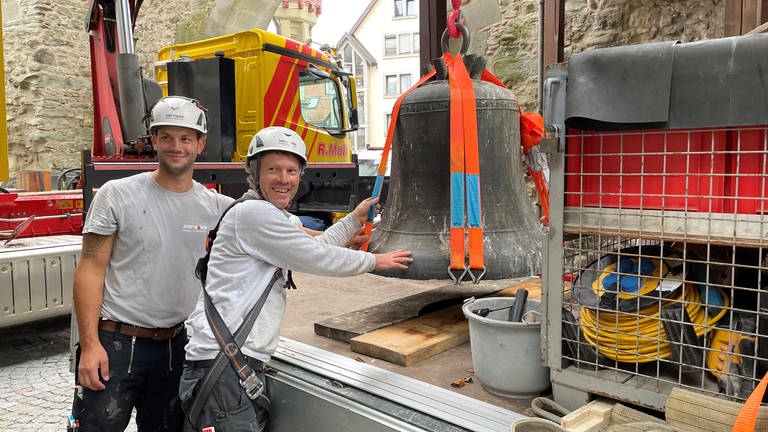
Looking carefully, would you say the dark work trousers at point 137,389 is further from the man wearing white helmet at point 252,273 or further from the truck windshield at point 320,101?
the truck windshield at point 320,101

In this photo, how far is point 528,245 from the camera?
262cm

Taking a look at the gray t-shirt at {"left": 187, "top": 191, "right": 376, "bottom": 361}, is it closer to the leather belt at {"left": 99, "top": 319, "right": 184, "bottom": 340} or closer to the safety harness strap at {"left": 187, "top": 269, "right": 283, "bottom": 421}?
the safety harness strap at {"left": 187, "top": 269, "right": 283, "bottom": 421}

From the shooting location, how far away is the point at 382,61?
36.2m

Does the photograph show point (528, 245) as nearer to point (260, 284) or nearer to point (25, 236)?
point (260, 284)

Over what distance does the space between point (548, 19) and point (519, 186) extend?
2.73 metres

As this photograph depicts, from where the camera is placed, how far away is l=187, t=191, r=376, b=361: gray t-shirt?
82.7 inches

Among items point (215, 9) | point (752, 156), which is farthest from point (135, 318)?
point (215, 9)

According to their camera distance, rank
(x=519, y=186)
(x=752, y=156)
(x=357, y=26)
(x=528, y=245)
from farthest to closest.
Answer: (x=357, y=26) → (x=519, y=186) → (x=528, y=245) → (x=752, y=156)

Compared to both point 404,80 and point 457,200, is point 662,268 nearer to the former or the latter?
point 457,200

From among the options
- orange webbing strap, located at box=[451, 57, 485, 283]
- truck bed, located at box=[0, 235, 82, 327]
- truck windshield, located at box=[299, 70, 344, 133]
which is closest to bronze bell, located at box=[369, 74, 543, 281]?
orange webbing strap, located at box=[451, 57, 485, 283]

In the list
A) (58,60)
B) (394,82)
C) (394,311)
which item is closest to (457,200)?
(394,311)

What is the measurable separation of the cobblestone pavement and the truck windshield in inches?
156

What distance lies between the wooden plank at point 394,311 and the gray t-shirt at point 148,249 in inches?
Answer: 27.9

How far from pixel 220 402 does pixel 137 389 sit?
0.65 metres
